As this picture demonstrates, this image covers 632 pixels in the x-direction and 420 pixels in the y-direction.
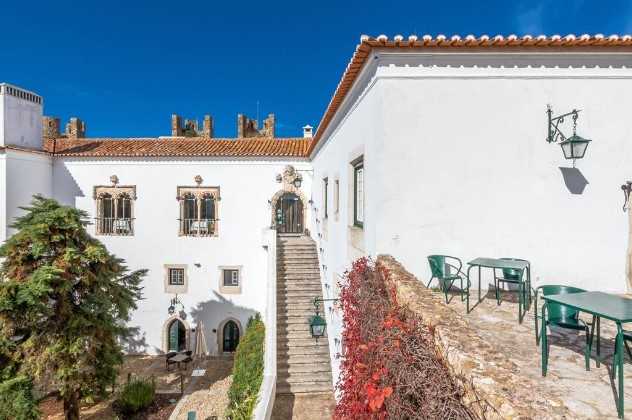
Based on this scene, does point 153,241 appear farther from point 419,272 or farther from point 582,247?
point 582,247

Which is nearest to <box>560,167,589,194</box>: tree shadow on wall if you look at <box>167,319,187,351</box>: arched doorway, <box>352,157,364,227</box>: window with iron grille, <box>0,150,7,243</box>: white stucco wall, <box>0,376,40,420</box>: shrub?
<box>352,157,364,227</box>: window with iron grille

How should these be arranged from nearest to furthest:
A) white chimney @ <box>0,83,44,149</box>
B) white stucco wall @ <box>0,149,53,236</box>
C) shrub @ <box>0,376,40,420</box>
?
shrub @ <box>0,376,40,420</box> → white stucco wall @ <box>0,149,53,236</box> → white chimney @ <box>0,83,44,149</box>

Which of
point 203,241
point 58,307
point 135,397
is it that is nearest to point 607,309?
point 58,307

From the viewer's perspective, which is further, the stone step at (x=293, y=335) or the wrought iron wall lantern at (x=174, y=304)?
the wrought iron wall lantern at (x=174, y=304)

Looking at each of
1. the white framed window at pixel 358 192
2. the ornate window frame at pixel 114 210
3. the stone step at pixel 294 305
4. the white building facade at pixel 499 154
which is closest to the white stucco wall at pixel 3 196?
the ornate window frame at pixel 114 210

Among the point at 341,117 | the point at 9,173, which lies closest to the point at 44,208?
the point at 9,173

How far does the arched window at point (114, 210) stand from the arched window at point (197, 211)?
2.41 m

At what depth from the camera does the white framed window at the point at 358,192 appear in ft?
23.8

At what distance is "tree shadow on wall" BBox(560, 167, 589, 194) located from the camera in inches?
235

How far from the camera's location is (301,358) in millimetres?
10188

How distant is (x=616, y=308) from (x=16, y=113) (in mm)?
20399

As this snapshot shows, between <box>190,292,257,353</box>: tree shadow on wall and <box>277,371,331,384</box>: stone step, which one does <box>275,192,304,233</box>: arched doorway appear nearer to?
<box>190,292,257,353</box>: tree shadow on wall

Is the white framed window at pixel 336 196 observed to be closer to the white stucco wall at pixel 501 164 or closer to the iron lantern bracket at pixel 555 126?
the white stucco wall at pixel 501 164

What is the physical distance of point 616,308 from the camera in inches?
109
